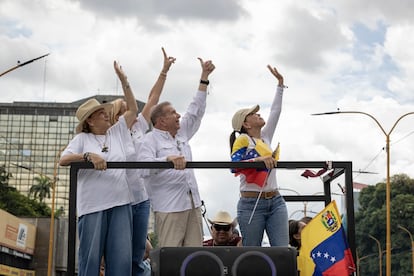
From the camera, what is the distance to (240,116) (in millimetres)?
5918

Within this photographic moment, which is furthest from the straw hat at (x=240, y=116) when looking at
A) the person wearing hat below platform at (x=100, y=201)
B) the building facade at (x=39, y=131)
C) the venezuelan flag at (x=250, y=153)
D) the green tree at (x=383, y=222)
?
the building facade at (x=39, y=131)

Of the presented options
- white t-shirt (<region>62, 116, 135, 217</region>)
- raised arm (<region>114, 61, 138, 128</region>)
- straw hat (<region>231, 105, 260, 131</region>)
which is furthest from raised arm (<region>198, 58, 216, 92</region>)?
white t-shirt (<region>62, 116, 135, 217</region>)

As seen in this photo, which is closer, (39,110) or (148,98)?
(148,98)

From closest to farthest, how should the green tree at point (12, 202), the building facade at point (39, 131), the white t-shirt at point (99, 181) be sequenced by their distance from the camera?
1. the white t-shirt at point (99, 181)
2. the green tree at point (12, 202)
3. the building facade at point (39, 131)

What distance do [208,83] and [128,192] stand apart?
1367 millimetres

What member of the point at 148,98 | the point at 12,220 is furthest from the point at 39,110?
the point at 148,98

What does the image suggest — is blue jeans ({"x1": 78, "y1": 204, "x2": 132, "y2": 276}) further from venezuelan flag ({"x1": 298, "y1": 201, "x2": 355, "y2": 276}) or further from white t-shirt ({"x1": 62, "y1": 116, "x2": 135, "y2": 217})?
venezuelan flag ({"x1": 298, "y1": 201, "x2": 355, "y2": 276})

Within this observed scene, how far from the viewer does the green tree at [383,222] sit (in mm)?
54906

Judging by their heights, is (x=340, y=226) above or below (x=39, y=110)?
below

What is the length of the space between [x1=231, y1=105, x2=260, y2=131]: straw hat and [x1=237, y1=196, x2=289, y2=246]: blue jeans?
2.15ft

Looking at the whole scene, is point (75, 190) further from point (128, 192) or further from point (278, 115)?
point (278, 115)

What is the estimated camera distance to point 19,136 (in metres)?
126

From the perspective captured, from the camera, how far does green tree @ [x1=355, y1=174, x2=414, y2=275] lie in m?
54.9

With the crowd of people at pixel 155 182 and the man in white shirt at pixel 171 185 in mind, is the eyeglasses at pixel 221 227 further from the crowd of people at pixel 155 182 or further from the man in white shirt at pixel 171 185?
the man in white shirt at pixel 171 185
